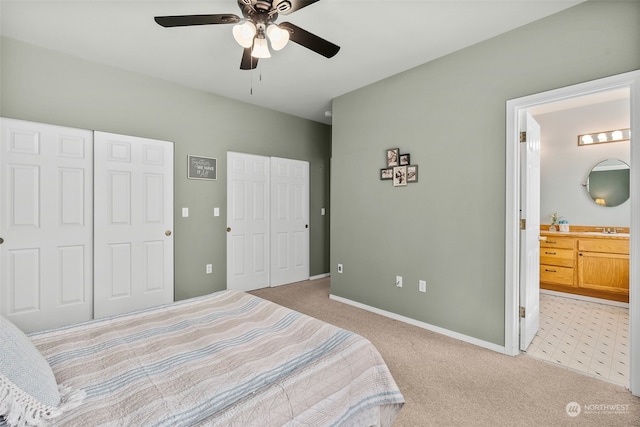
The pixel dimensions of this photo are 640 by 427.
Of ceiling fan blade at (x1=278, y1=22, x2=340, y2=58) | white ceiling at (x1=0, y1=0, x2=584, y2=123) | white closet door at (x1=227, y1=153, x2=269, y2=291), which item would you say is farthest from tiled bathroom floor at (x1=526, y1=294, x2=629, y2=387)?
white closet door at (x1=227, y1=153, x2=269, y2=291)

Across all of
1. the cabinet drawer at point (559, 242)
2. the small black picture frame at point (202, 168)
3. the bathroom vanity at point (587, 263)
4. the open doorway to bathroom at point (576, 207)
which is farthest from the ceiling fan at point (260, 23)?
the cabinet drawer at point (559, 242)

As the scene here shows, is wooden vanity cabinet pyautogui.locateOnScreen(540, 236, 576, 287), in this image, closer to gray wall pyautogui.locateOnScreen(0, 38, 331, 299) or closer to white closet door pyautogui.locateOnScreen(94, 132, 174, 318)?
gray wall pyautogui.locateOnScreen(0, 38, 331, 299)

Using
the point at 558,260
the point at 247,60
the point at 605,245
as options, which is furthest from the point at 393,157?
the point at 605,245

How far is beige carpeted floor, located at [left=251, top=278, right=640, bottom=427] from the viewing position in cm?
168

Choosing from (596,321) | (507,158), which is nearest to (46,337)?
(507,158)

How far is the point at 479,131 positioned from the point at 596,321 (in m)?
2.48

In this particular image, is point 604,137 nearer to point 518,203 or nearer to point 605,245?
point 605,245

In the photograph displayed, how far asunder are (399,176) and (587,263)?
2865 millimetres

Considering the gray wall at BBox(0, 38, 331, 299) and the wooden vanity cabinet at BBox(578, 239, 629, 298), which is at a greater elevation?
the gray wall at BBox(0, 38, 331, 299)

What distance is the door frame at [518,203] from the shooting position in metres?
1.87

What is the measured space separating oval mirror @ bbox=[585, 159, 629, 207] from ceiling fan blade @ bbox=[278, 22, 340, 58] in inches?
168

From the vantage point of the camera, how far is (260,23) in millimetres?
1822

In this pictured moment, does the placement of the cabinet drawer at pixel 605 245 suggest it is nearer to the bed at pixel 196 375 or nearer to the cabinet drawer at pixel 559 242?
the cabinet drawer at pixel 559 242

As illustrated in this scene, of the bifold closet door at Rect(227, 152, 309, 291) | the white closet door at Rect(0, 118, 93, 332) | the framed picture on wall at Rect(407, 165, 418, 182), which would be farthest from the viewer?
the bifold closet door at Rect(227, 152, 309, 291)
